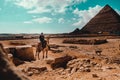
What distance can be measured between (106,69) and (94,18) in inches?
4971

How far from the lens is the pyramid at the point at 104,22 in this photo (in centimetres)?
12014

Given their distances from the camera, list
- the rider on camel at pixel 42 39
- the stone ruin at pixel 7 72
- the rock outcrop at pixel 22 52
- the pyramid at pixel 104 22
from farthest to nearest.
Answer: the pyramid at pixel 104 22
the rider on camel at pixel 42 39
the rock outcrop at pixel 22 52
the stone ruin at pixel 7 72

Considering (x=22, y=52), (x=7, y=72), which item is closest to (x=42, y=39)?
(x=22, y=52)

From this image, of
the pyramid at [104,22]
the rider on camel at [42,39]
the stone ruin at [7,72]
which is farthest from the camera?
the pyramid at [104,22]

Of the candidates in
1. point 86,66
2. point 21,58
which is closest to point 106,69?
point 86,66

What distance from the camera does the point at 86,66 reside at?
10578 mm

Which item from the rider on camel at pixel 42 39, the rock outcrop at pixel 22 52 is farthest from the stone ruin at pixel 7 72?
the rider on camel at pixel 42 39

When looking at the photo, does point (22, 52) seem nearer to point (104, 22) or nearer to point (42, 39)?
point (42, 39)

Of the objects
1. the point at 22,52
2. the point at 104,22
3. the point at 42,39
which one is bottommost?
the point at 22,52

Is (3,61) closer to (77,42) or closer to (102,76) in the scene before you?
(102,76)

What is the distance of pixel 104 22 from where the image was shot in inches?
5005

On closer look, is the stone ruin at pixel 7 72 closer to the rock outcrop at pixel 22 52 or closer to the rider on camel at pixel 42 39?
the rock outcrop at pixel 22 52

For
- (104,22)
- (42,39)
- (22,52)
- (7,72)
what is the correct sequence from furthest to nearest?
A: (104,22) → (42,39) → (22,52) → (7,72)

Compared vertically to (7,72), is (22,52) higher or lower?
lower
